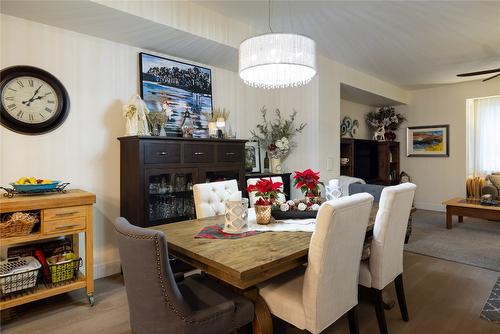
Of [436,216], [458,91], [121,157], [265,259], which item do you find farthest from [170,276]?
[458,91]

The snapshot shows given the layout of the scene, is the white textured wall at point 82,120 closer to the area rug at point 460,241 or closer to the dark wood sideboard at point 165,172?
the dark wood sideboard at point 165,172

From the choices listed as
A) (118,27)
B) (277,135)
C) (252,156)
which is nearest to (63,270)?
(118,27)

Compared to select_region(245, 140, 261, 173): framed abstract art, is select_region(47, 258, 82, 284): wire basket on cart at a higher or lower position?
lower

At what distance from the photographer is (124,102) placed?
10.4 ft

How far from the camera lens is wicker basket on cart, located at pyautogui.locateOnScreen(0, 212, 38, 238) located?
2.05m

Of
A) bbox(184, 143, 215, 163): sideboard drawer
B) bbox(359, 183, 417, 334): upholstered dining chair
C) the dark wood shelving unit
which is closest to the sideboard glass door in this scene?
bbox(184, 143, 215, 163): sideboard drawer

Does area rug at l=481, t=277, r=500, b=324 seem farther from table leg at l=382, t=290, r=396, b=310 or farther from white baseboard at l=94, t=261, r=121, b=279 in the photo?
white baseboard at l=94, t=261, r=121, b=279

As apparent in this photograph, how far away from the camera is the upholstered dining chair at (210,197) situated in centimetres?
240

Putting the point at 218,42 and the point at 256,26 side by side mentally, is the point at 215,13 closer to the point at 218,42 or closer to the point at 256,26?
the point at 218,42

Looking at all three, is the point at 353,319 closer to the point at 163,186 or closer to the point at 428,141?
the point at 163,186

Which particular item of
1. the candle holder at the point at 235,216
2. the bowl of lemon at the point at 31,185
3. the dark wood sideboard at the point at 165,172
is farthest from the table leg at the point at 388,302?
the bowl of lemon at the point at 31,185

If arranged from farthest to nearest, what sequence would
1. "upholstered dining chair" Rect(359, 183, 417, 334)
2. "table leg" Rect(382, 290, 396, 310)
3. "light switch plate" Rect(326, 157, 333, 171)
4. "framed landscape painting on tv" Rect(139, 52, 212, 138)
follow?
"light switch plate" Rect(326, 157, 333, 171)
"framed landscape painting on tv" Rect(139, 52, 212, 138)
"table leg" Rect(382, 290, 396, 310)
"upholstered dining chair" Rect(359, 183, 417, 334)

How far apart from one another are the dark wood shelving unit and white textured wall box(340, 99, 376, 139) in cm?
41

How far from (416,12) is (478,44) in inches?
61.5
